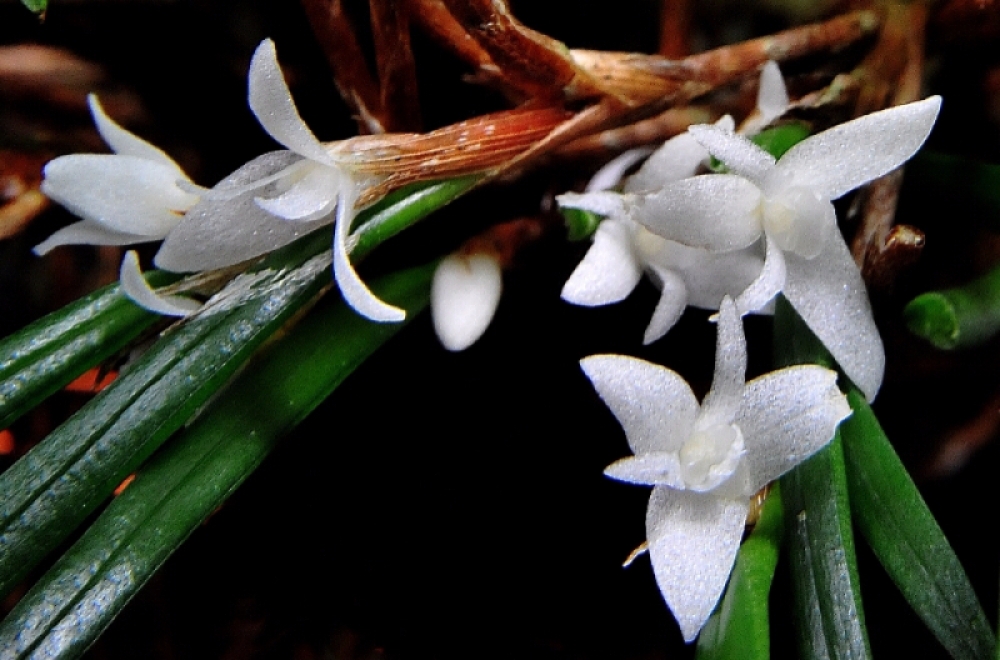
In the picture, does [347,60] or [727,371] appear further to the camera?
[347,60]

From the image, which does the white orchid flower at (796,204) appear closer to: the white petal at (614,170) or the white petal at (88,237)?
the white petal at (614,170)

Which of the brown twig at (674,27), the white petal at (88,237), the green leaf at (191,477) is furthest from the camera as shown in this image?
the brown twig at (674,27)

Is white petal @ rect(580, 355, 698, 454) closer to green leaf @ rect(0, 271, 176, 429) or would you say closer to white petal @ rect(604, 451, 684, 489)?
white petal @ rect(604, 451, 684, 489)

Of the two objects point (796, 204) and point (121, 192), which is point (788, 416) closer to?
point (796, 204)

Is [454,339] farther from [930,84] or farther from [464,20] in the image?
[930,84]

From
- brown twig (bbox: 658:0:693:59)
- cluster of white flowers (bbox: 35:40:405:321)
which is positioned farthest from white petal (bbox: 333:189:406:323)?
brown twig (bbox: 658:0:693:59)

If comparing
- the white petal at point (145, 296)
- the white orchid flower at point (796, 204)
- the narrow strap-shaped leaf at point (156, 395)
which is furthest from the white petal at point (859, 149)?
the white petal at point (145, 296)

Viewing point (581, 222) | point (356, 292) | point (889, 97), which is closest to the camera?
point (356, 292)

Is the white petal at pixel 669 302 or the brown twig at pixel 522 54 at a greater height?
the brown twig at pixel 522 54

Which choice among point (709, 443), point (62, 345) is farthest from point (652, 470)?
point (62, 345)
